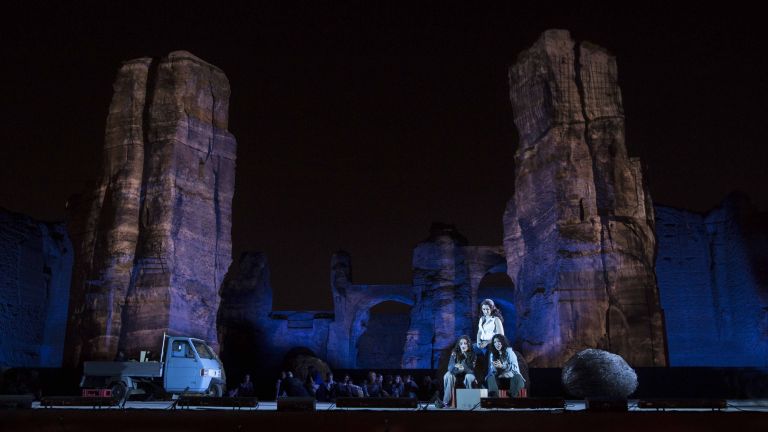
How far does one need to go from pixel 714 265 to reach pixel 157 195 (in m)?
24.8

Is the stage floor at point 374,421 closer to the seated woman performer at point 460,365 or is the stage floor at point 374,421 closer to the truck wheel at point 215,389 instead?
the seated woman performer at point 460,365

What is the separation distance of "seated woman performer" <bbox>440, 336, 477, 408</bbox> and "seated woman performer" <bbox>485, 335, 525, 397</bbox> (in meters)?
Result: 0.30

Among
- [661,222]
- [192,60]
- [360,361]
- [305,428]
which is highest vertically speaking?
[192,60]

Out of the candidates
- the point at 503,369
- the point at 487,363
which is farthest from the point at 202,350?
the point at 503,369

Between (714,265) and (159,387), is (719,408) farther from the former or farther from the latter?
(714,265)

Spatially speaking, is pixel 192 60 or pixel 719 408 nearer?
pixel 719 408

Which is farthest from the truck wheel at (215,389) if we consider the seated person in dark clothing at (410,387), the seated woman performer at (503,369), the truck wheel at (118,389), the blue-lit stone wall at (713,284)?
the blue-lit stone wall at (713,284)

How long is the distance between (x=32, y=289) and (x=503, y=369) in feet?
94.2

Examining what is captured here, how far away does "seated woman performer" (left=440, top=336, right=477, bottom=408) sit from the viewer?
11094 millimetres

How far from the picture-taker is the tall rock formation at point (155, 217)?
21.3m

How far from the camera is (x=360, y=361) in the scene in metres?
45.8

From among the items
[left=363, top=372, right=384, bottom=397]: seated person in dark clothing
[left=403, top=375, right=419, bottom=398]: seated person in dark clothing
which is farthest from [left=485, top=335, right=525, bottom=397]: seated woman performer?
[left=403, top=375, right=419, bottom=398]: seated person in dark clothing

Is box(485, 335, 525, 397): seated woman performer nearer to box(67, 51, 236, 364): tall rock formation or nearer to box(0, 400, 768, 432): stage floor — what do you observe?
box(0, 400, 768, 432): stage floor

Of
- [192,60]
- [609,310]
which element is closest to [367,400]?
[609,310]
